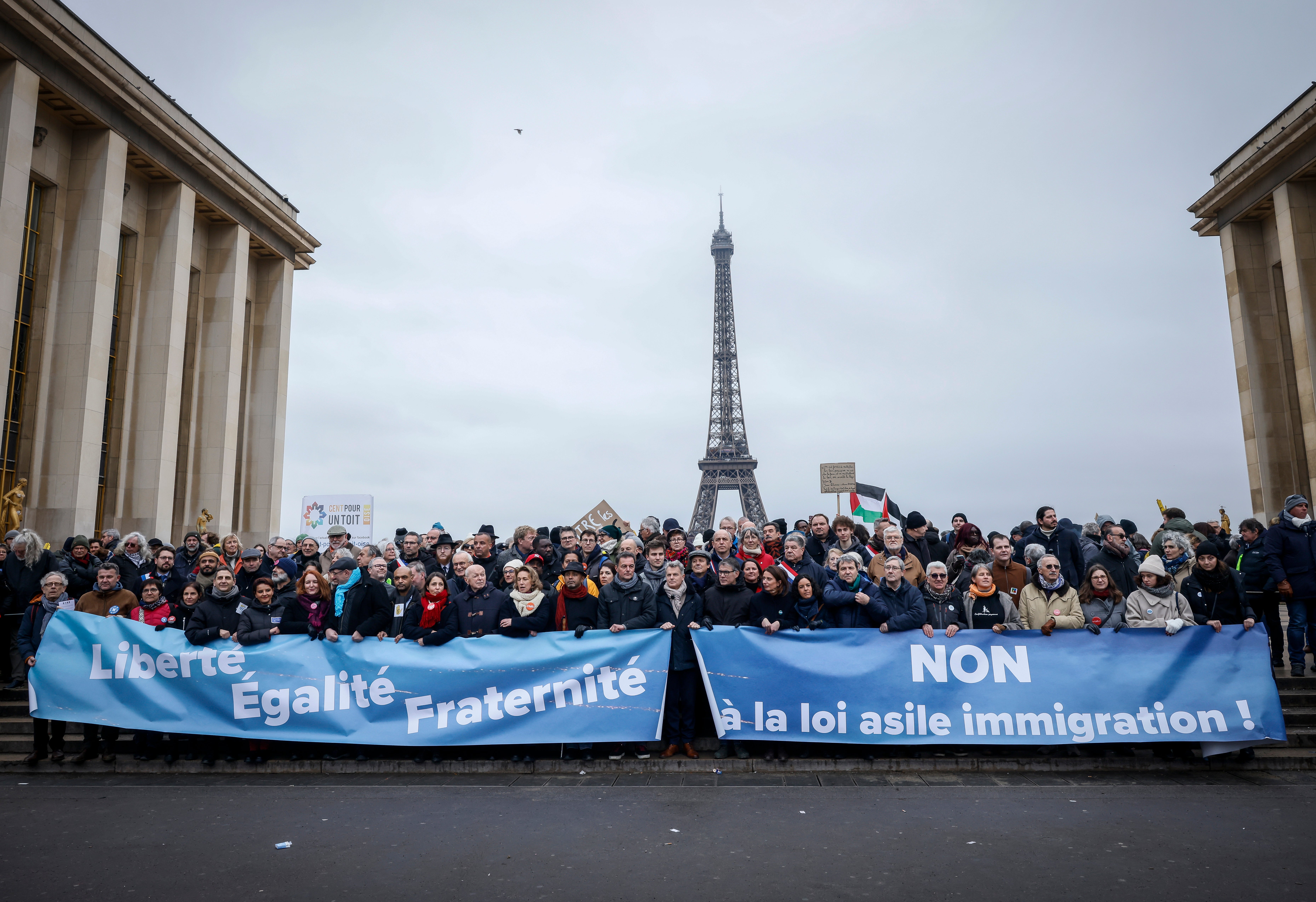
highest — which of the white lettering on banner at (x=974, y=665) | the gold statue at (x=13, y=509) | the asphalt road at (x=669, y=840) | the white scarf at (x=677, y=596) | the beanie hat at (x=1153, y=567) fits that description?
the gold statue at (x=13, y=509)

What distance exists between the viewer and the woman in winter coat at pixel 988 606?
8.07 metres

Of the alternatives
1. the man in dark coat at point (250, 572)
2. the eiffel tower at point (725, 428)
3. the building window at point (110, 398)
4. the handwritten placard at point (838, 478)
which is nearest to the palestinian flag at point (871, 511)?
the handwritten placard at point (838, 478)

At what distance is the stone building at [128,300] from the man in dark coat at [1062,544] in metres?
20.9

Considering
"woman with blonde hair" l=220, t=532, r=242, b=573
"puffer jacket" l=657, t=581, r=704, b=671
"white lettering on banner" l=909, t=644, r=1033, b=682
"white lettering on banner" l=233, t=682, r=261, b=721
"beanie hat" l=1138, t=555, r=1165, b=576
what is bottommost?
"white lettering on banner" l=233, t=682, r=261, b=721

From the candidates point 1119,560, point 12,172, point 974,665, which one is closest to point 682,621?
point 974,665

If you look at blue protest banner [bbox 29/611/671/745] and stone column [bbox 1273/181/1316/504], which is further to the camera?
stone column [bbox 1273/181/1316/504]

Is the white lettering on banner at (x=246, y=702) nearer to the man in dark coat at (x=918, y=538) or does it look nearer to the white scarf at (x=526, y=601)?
the white scarf at (x=526, y=601)

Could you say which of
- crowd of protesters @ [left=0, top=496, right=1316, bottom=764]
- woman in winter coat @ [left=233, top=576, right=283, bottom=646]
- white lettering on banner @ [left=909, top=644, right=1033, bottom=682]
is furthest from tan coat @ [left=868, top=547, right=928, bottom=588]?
woman in winter coat @ [left=233, top=576, right=283, bottom=646]

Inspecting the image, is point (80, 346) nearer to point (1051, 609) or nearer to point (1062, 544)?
point (1062, 544)

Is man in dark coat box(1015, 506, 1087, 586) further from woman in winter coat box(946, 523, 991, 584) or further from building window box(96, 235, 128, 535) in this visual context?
building window box(96, 235, 128, 535)

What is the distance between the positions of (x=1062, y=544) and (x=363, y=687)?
26.4 ft

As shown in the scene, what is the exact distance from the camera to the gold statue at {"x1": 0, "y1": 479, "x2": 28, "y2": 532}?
1712 centimetres

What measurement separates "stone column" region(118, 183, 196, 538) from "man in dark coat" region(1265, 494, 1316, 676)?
25.2 m

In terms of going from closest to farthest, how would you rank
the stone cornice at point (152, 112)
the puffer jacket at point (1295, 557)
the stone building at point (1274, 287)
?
the puffer jacket at point (1295, 557)
the stone cornice at point (152, 112)
the stone building at point (1274, 287)
